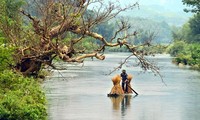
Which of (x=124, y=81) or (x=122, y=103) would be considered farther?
(x=124, y=81)

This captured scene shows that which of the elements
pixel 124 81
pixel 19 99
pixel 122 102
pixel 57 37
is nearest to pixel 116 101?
pixel 122 102

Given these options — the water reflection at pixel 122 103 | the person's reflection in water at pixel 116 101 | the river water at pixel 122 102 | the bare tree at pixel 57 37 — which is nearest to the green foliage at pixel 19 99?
the river water at pixel 122 102

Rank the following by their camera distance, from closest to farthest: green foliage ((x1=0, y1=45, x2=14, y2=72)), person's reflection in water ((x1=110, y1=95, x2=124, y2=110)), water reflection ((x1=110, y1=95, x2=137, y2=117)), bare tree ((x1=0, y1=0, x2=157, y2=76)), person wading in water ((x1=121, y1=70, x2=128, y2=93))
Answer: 1. green foliage ((x1=0, y1=45, x2=14, y2=72))
2. bare tree ((x1=0, y1=0, x2=157, y2=76))
3. water reflection ((x1=110, y1=95, x2=137, y2=117))
4. person's reflection in water ((x1=110, y1=95, x2=124, y2=110))
5. person wading in water ((x1=121, y1=70, x2=128, y2=93))

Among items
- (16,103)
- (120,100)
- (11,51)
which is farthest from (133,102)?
(16,103)

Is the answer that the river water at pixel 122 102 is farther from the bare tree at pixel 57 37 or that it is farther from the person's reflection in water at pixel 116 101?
the bare tree at pixel 57 37

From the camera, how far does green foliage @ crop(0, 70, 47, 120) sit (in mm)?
24375

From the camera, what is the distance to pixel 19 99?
84.1 ft

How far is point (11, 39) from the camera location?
111ft

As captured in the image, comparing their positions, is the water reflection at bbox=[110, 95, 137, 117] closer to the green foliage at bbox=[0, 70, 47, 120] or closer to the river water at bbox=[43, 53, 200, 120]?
the river water at bbox=[43, 53, 200, 120]

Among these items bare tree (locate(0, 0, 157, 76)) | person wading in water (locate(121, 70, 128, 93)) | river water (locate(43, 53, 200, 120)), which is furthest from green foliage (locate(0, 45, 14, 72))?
person wading in water (locate(121, 70, 128, 93))

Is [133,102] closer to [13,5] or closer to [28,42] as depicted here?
[28,42]

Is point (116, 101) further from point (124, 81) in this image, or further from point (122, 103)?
point (124, 81)

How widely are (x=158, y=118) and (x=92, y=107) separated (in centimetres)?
536

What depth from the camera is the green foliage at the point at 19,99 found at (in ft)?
80.0
